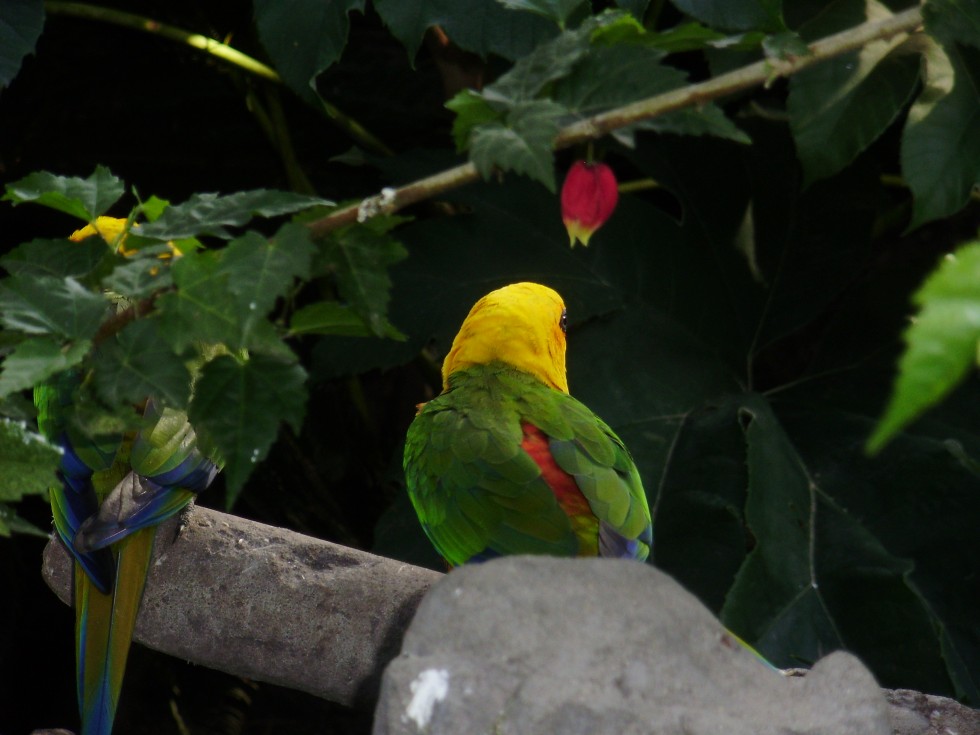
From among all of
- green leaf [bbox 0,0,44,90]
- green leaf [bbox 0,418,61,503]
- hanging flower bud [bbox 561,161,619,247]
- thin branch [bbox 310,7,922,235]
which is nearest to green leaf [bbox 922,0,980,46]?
thin branch [bbox 310,7,922,235]

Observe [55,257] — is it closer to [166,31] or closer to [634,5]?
[634,5]

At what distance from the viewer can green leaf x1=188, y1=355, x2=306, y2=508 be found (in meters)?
0.60

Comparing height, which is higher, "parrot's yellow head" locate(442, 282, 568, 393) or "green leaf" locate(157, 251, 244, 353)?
"green leaf" locate(157, 251, 244, 353)

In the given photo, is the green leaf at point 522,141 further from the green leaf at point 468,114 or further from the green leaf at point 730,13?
the green leaf at point 730,13

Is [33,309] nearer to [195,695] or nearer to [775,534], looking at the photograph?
[775,534]

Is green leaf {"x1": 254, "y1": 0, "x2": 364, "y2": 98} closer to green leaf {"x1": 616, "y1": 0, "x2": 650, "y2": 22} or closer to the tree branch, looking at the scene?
green leaf {"x1": 616, "y1": 0, "x2": 650, "y2": 22}

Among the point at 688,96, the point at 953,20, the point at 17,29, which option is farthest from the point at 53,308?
the point at 17,29

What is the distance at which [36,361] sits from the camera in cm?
59

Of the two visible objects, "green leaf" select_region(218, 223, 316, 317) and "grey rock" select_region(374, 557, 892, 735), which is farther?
"grey rock" select_region(374, 557, 892, 735)

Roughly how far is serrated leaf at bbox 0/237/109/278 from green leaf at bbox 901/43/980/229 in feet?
3.05

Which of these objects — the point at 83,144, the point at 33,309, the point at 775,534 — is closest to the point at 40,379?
the point at 33,309

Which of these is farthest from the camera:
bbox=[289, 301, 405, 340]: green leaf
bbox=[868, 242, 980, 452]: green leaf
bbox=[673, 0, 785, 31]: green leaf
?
bbox=[673, 0, 785, 31]: green leaf

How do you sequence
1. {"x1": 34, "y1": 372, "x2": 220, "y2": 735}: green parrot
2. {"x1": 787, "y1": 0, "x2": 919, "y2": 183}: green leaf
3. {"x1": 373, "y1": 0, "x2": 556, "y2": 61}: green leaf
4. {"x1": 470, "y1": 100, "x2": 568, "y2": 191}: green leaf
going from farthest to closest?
{"x1": 787, "y1": 0, "x2": 919, "y2": 183}: green leaf → {"x1": 373, "y1": 0, "x2": 556, "y2": 61}: green leaf → {"x1": 34, "y1": 372, "x2": 220, "y2": 735}: green parrot → {"x1": 470, "y1": 100, "x2": 568, "y2": 191}: green leaf

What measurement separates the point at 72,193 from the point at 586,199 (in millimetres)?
340
